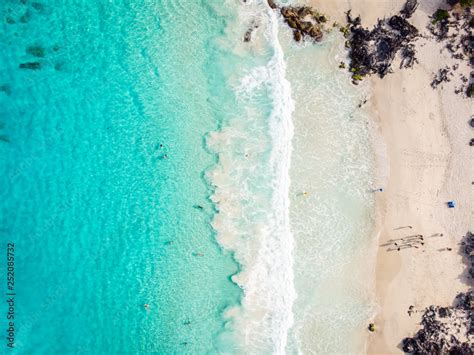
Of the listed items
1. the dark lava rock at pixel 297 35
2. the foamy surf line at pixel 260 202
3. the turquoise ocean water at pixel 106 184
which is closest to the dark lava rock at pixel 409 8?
the dark lava rock at pixel 297 35

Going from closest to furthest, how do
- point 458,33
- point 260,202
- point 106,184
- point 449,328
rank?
1. point 106,184
2. point 260,202
3. point 449,328
4. point 458,33

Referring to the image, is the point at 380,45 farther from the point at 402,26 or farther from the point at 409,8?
the point at 409,8

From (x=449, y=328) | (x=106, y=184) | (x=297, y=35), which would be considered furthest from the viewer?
(x=449, y=328)

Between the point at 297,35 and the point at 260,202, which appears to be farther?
the point at 297,35

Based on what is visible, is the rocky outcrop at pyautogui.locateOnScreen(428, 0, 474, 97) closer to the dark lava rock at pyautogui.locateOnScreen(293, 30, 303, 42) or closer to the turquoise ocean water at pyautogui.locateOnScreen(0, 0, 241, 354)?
the dark lava rock at pyautogui.locateOnScreen(293, 30, 303, 42)

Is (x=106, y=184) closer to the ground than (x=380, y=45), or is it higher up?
closer to the ground

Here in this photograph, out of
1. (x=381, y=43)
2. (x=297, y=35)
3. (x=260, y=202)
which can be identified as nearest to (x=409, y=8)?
(x=381, y=43)

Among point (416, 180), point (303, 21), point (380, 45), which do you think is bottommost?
point (416, 180)

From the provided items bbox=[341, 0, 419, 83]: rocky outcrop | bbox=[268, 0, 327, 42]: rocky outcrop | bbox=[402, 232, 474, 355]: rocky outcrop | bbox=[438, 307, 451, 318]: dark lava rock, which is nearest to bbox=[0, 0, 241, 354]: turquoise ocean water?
bbox=[268, 0, 327, 42]: rocky outcrop
